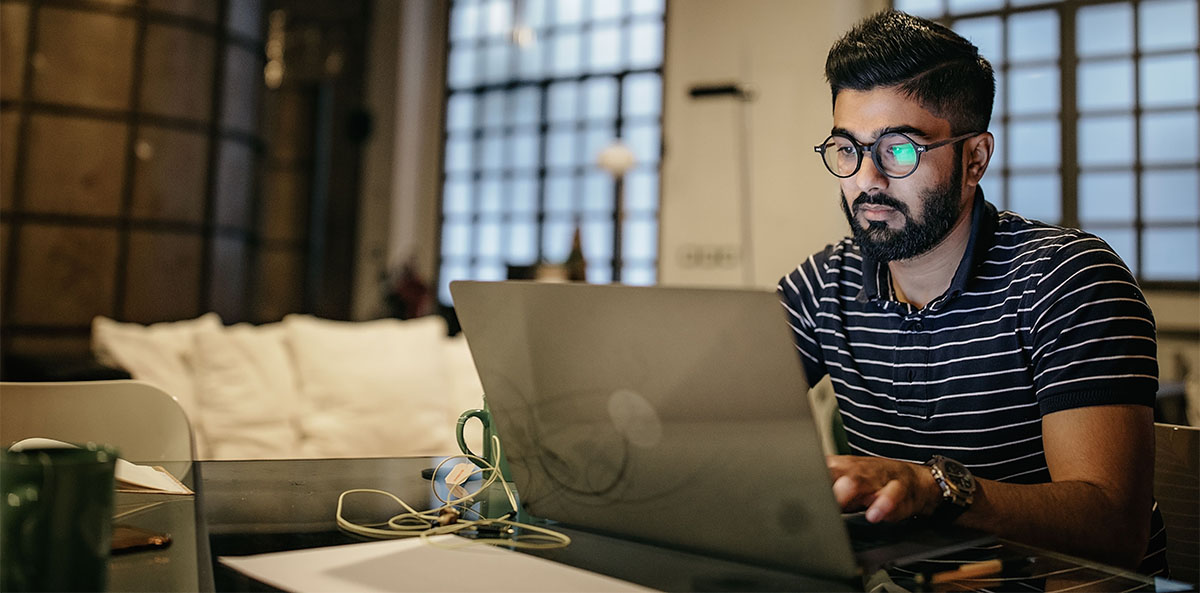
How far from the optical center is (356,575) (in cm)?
76

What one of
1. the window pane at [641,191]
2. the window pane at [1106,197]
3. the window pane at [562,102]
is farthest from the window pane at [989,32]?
the window pane at [562,102]

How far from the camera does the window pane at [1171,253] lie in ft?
19.0

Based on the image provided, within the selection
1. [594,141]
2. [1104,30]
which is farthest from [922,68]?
[594,141]

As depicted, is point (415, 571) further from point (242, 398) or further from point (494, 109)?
point (494, 109)

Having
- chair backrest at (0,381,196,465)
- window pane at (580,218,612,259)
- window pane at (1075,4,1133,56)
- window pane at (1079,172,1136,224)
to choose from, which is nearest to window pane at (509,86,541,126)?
window pane at (580,218,612,259)

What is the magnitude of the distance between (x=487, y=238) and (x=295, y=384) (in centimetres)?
552

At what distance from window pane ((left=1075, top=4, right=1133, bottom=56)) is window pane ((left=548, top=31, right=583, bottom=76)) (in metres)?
4.14

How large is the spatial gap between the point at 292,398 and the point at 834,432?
7.81 feet

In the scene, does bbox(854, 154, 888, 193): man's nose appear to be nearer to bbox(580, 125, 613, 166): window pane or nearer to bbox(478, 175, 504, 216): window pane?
bbox(580, 125, 613, 166): window pane

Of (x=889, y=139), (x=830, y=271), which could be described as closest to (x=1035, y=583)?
(x=889, y=139)

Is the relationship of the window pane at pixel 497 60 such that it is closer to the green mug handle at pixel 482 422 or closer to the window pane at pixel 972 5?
the window pane at pixel 972 5

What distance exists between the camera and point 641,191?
7988mm

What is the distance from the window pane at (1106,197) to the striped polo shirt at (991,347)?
5.29m

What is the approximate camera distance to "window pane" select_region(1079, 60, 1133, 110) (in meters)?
6.00
